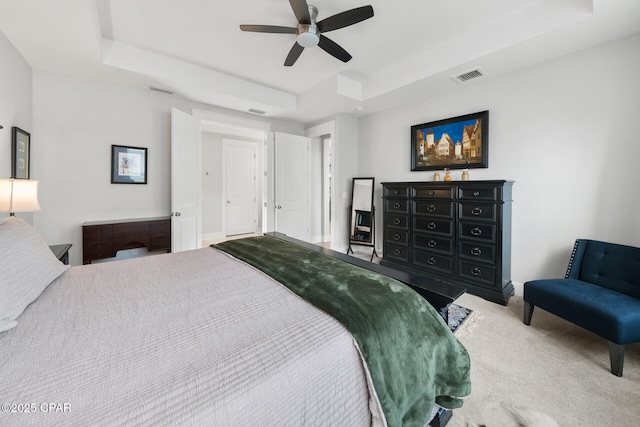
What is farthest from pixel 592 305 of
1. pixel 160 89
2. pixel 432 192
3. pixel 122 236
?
pixel 160 89

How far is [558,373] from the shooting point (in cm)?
173

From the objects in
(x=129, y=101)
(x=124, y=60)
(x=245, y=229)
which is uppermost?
(x=124, y=60)

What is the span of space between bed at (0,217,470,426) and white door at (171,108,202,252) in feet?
7.11

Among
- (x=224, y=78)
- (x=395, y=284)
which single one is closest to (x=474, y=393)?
(x=395, y=284)

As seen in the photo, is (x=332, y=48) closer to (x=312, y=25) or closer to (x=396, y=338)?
(x=312, y=25)

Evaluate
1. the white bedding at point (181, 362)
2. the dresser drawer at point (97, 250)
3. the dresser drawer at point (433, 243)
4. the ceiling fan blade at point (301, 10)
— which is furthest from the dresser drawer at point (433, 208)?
the dresser drawer at point (97, 250)

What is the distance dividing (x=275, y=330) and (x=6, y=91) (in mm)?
3333

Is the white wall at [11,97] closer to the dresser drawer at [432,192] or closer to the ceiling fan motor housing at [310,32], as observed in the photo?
the ceiling fan motor housing at [310,32]

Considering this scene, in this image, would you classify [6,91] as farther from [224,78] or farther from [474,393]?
[474,393]

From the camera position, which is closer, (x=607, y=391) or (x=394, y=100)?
(x=607, y=391)

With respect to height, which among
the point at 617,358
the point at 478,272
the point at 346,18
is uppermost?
the point at 346,18

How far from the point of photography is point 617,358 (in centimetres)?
170

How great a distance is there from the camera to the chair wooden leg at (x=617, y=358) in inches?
66.5

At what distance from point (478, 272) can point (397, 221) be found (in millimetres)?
1194
